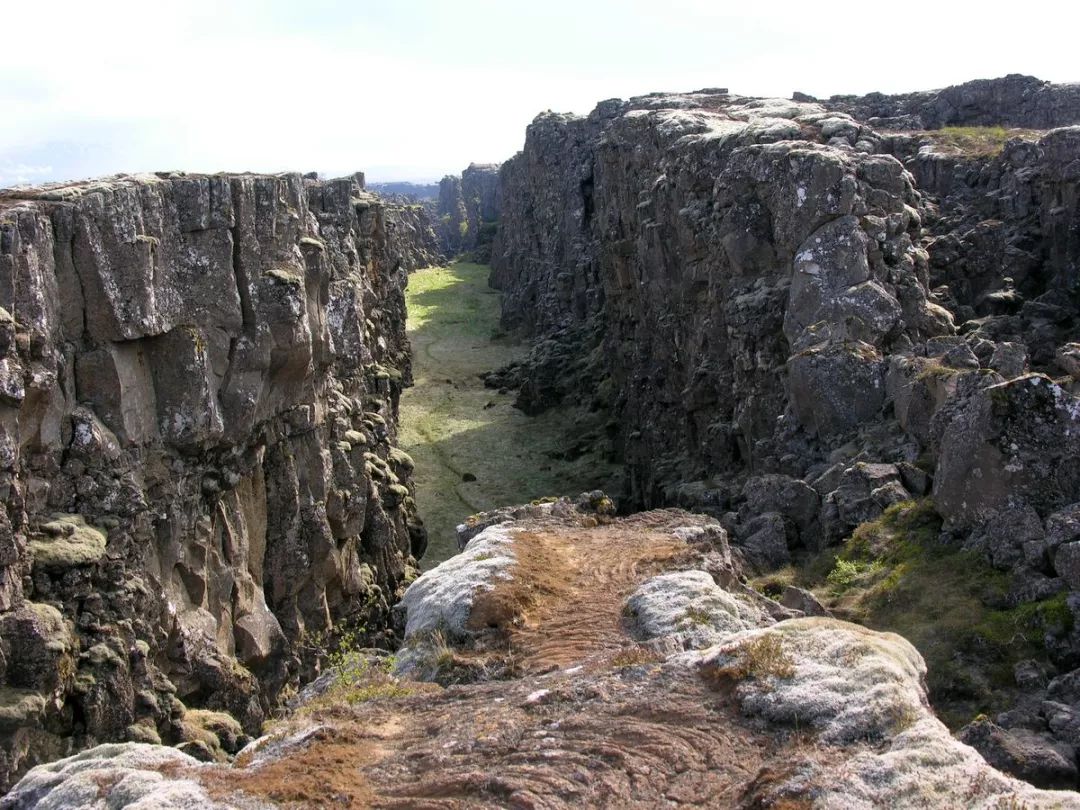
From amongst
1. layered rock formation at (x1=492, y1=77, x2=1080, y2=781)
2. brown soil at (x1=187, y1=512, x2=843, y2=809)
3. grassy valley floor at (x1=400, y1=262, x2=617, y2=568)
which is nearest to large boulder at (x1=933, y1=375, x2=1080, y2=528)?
layered rock formation at (x1=492, y1=77, x2=1080, y2=781)

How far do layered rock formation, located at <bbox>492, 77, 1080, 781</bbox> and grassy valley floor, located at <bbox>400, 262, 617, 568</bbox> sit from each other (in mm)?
3335

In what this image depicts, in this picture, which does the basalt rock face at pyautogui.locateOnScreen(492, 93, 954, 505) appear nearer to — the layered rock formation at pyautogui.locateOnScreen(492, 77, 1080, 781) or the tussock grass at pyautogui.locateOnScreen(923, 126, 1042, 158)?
the layered rock formation at pyautogui.locateOnScreen(492, 77, 1080, 781)

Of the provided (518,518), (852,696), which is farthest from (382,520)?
(852,696)

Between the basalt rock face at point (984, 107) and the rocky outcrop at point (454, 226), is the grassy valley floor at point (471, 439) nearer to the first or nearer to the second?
the basalt rock face at point (984, 107)

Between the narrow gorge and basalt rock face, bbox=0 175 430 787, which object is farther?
basalt rock face, bbox=0 175 430 787

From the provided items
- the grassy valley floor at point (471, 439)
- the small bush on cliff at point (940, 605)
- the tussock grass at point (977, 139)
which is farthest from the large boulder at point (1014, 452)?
the tussock grass at point (977, 139)

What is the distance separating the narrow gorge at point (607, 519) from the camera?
13.2 m

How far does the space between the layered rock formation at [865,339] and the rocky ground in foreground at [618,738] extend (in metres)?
4.35

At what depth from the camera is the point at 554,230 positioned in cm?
8231

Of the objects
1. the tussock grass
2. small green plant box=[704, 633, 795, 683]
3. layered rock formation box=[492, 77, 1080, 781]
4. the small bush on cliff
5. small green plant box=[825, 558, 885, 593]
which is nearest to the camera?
small green plant box=[704, 633, 795, 683]

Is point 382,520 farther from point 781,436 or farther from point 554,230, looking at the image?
point 554,230

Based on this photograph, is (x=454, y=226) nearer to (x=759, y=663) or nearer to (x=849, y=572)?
(x=849, y=572)

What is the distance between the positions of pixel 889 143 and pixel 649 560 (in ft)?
109

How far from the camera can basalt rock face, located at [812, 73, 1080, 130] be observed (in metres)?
57.2
